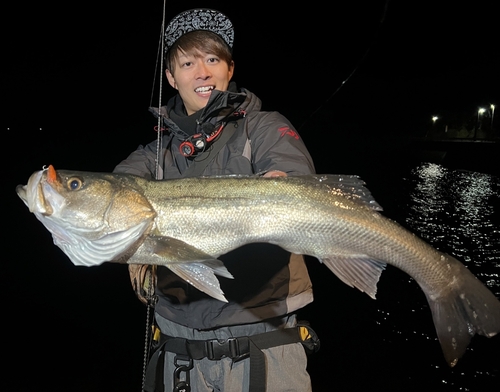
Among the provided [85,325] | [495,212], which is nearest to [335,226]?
[85,325]

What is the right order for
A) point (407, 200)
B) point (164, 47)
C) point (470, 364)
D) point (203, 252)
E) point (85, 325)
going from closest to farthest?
1. point (203, 252)
2. point (164, 47)
3. point (470, 364)
4. point (85, 325)
5. point (407, 200)

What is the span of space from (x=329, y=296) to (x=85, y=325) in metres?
4.68

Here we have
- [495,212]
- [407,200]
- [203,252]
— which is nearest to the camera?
[203,252]

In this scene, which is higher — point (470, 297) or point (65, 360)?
point (470, 297)

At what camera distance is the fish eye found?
2.30 meters

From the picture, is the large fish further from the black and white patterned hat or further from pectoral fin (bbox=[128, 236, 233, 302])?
the black and white patterned hat

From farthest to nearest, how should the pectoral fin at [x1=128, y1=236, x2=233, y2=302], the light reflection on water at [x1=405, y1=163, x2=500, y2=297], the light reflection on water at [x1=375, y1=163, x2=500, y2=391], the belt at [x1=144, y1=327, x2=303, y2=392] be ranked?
the light reflection on water at [x1=405, y1=163, x2=500, y2=297] → the light reflection on water at [x1=375, y1=163, x2=500, y2=391] → the belt at [x1=144, y1=327, x2=303, y2=392] → the pectoral fin at [x1=128, y1=236, x2=233, y2=302]

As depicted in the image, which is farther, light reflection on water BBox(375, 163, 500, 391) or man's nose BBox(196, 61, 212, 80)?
light reflection on water BBox(375, 163, 500, 391)

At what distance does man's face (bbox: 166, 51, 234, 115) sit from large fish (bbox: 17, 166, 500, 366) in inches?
37.7

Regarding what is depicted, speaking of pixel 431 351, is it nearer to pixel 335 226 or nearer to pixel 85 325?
pixel 335 226

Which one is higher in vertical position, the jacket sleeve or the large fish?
the jacket sleeve

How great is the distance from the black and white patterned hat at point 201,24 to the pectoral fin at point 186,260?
5.54 ft

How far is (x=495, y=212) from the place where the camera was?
1509 centimetres

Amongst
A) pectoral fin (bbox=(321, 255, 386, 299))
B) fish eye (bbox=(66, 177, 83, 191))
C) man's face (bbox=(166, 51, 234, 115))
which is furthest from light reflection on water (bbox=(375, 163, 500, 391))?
fish eye (bbox=(66, 177, 83, 191))
